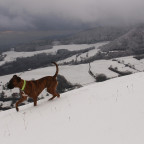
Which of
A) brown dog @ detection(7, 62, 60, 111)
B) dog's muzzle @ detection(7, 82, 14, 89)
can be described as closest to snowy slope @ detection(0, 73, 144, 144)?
brown dog @ detection(7, 62, 60, 111)

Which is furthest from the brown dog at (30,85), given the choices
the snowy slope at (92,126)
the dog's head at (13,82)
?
the snowy slope at (92,126)

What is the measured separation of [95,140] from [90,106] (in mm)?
2678

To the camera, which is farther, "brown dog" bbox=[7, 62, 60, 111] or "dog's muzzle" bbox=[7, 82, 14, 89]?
"brown dog" bbox=[7, 62, 60, 111]

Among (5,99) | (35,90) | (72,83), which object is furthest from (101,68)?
(35,90)

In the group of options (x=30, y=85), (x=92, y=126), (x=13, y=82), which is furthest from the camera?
(x=30, y=85)

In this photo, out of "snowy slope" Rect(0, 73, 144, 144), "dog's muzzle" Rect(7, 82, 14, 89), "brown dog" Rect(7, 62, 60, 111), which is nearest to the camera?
"snowy slope" Rect(0, 73, 144, 144)

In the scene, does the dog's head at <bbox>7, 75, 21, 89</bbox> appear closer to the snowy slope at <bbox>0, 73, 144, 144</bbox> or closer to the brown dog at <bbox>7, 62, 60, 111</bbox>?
the brown dog at <bbox>7, 62, 60, 111</bbox>

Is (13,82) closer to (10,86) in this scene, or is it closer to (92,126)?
(10,86)

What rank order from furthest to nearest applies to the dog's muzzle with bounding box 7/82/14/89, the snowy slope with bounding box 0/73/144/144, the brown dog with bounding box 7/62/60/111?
the brown dog with bounding box 7/62/60/111
the dog's muzzle with bounding box 7/82/14/89
the snowy slope with bounding box 0/73/144/144

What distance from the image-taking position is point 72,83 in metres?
152

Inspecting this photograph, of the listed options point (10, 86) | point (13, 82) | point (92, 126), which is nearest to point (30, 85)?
point (13, 82)

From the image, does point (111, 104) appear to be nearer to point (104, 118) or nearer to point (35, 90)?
point (104, 118)

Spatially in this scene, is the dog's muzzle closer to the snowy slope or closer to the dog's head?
the dog's head

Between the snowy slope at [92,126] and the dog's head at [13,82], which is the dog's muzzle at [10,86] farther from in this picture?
the snowy slope at [92,126]
